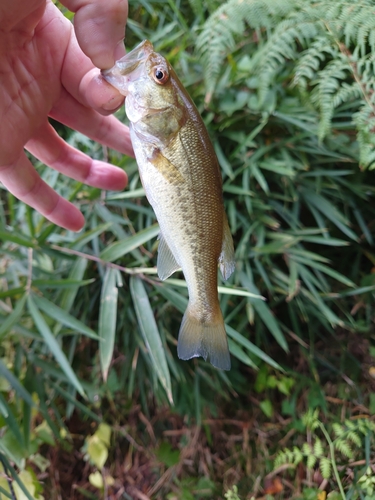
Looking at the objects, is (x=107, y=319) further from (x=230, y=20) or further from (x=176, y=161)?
(x=230, y=20)

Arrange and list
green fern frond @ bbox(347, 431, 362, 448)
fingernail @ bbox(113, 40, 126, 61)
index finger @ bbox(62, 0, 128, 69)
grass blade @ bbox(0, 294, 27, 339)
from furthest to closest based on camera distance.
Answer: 1. green fern frond @ bbox(347, 431, 362, 448)
2. grass blade @ bbox(0, 294, 27, 339)
3. fingernail @ bbox(113, 40, 126, 61)
4. index finger @ bbox(62, 0, 128, 69)

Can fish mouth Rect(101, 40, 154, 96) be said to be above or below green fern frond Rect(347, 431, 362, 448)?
above

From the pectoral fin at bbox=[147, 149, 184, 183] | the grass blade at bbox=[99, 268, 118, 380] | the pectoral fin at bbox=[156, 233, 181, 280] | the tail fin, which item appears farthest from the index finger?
the grass blade at bbox=[99, 268, 118, 380]

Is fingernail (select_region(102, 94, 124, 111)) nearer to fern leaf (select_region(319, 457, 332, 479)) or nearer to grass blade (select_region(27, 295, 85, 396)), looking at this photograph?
grass blade (select_region(27, 295, 85, 396))

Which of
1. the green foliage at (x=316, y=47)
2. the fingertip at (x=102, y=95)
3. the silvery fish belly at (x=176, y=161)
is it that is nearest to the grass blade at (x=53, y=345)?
the silvery fish belly at (x=176, y=161)

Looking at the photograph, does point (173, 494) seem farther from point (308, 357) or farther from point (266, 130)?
point (266, 130)

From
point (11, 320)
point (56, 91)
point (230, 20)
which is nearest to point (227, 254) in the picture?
point (56, 91)

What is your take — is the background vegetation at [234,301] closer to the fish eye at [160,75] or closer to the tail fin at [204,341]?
the tail fin at [204,341]

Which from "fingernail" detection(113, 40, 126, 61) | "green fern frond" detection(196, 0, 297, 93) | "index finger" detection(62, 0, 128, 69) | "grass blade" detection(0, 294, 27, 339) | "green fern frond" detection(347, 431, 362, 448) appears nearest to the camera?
"index finger" detection(62, 0, 128, 69)
